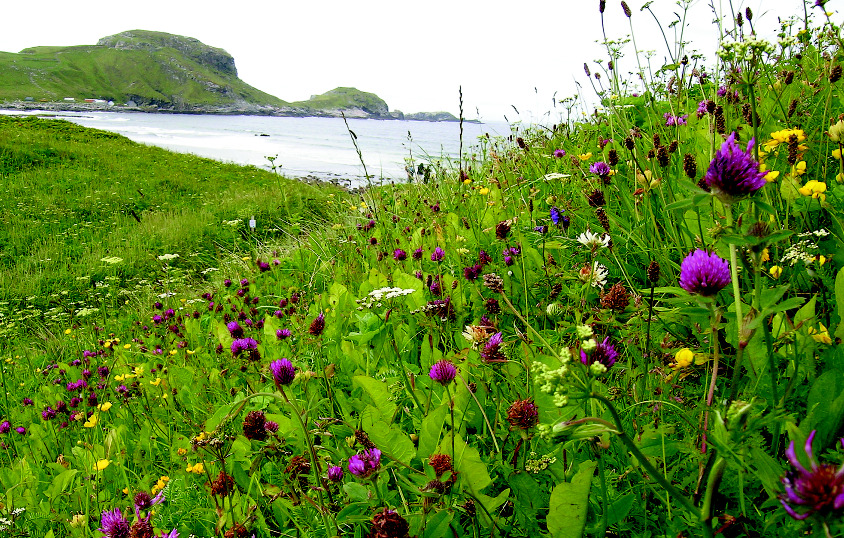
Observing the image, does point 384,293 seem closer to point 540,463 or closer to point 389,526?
point 540,463

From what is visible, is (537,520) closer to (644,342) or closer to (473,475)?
(473,475)

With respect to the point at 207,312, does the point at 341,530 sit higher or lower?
higher

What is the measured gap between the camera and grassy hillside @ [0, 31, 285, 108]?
348 feet

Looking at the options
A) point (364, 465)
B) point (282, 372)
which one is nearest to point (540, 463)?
point (364, 465)

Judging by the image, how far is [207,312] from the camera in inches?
148

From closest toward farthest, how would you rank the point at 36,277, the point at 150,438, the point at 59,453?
the point at 150,438, the point at 59,453, the point at 36,277

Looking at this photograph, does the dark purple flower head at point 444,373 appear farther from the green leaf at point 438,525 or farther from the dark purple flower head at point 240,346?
the dark purple flower head at point 240,346

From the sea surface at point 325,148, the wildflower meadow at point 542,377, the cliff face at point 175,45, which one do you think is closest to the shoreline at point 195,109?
the cliff face at point 175,45

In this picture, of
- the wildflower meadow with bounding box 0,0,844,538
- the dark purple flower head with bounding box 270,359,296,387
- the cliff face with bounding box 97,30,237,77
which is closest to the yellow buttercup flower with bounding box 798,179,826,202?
the wildflower meadow with bounding box 0,0,844,538

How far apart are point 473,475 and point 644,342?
607 mm

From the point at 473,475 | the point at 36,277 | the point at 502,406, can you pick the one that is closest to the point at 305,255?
the point at 502,406

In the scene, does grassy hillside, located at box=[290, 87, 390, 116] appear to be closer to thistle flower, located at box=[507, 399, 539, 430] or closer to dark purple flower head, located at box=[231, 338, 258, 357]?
dark purple flower head, located at box=[231, 338, 258, 357]

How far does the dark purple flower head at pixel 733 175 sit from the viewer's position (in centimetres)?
71

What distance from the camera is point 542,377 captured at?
2.07 ft
